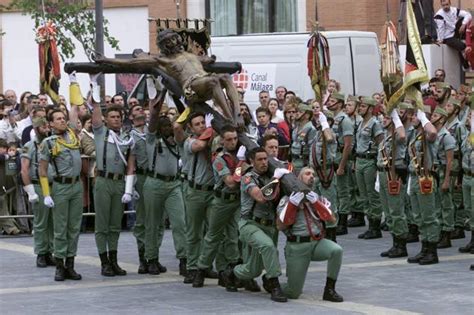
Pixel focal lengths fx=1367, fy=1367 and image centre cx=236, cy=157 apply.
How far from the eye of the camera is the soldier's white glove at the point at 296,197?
13.4 meters

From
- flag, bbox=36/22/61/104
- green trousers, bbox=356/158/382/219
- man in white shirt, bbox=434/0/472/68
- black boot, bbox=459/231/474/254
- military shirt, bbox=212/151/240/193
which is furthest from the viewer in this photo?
man in white shirt, bbox=434/0/472/68

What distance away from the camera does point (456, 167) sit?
1811 centimetres

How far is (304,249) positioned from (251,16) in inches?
828

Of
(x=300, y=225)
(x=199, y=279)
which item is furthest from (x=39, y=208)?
(x=300, y=225)

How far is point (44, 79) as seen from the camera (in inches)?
656

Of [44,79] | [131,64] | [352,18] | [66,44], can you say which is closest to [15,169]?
[44,79]

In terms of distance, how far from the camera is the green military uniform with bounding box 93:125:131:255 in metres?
15.7

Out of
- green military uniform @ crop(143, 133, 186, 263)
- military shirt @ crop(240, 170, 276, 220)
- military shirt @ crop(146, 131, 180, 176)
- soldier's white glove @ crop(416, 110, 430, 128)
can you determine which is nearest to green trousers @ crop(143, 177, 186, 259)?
green military uniform @ crop(143, 133, 186, 263)

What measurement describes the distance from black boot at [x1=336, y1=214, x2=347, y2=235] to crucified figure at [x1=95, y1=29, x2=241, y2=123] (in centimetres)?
529

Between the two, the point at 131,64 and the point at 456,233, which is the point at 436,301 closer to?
the point at 131,64

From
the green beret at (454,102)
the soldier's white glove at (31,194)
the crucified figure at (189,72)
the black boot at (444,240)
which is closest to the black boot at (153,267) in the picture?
the soldier's white glove at (31,194)

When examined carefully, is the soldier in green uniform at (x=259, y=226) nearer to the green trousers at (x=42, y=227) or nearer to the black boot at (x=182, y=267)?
the black boot at (x=182, y=267)

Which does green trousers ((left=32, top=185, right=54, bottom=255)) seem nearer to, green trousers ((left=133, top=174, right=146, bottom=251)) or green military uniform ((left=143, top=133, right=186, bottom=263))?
green trousers ((left=133, top=174, right=146, bottom=251))

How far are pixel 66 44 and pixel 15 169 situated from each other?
8807mm
